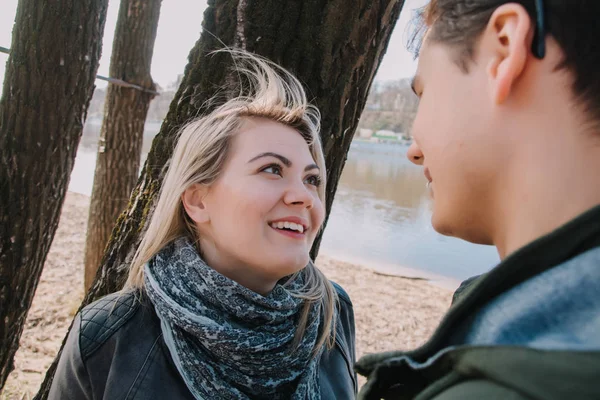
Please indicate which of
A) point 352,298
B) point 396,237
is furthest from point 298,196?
point 396,237

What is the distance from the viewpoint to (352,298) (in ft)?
20.7

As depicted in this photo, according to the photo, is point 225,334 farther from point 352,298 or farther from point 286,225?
point 352,298

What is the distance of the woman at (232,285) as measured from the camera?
4.97 ft

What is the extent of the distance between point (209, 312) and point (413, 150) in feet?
2.96

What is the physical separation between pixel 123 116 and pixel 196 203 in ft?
9.37

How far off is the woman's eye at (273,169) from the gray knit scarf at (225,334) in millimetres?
388

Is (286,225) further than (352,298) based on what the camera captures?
No

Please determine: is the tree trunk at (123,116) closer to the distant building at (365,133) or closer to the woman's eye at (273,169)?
the woman's eye at (273,169)

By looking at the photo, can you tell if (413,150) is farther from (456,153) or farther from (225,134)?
Result: (225,134)

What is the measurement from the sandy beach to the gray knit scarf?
2439 millimetres

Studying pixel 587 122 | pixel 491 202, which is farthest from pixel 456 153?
pixel 587 122

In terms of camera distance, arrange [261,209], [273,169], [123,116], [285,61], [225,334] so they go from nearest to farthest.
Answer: [225,334], [261,209], [273,169], [285,61], [123,116]

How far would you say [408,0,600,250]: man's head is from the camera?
751 mm

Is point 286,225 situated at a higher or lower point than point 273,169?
lower
